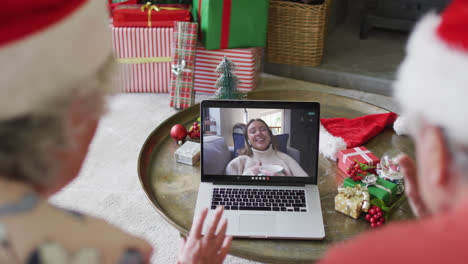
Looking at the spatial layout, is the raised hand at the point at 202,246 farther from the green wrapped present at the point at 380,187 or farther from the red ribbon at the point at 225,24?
the red ribbon at the point at 225,24

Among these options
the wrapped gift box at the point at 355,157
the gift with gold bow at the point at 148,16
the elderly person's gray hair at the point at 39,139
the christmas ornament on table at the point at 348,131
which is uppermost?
the gift with gold bow at the point at 148,16

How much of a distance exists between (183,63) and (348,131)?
4.14ft

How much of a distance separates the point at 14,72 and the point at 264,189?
93 cm

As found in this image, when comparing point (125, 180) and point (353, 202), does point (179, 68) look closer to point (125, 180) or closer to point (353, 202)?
point (125, 180)

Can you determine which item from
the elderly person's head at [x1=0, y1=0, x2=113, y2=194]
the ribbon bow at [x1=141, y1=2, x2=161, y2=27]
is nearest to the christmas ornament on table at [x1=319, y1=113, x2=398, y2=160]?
the elderly person's head at [x1=0, y1=0, x2=113, y2=194]

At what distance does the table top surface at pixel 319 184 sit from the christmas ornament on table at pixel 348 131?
1.3 inches

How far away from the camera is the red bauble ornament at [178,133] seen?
5.22 ft

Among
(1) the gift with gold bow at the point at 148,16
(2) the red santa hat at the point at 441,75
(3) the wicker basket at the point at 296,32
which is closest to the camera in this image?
(2) the red santa hat at the point at 441,75

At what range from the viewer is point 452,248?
39cm

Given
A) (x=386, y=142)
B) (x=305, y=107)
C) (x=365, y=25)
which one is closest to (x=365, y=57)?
(x=365, y=25)

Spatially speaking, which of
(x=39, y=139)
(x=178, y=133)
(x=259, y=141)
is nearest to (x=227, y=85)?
(x=178, y=133)

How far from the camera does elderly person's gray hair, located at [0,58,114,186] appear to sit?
500 millimetres

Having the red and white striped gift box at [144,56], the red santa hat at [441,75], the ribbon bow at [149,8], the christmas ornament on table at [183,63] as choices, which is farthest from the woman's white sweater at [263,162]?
the ribbon bow at [149,8]

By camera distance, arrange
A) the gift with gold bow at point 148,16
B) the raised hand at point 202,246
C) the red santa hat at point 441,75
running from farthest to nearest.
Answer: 1. the gift with gold bow at point 148,16
2. the raised hand at point 202,246
3. the red santa hat at point 441,75
